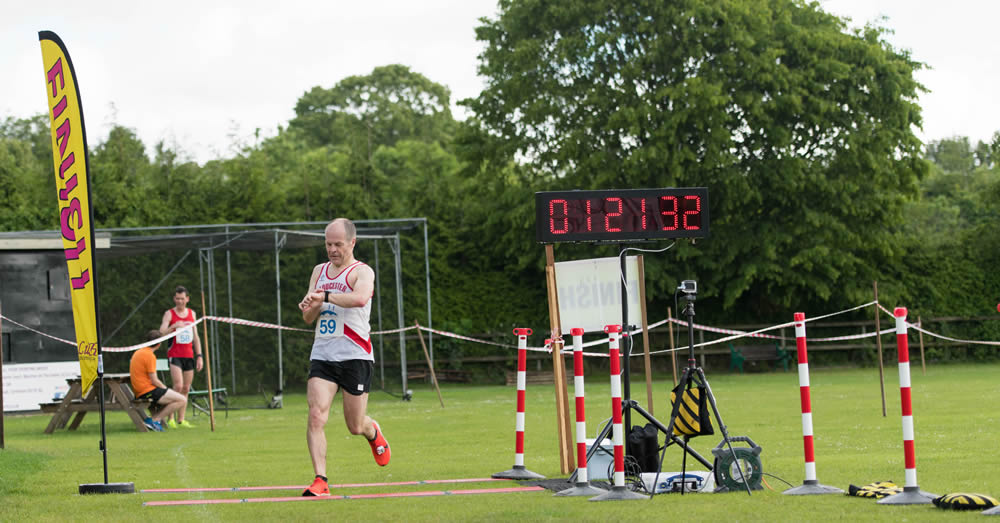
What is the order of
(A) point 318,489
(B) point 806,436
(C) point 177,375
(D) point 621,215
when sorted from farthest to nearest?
(C) point 177,375, (D) point 621,215, (A) point 318,489, (B) point 806,436

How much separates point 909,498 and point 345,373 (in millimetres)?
4058

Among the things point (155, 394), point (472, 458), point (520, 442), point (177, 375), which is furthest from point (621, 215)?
point (177, 375)

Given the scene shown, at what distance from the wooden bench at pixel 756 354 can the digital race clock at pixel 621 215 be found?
74.9ft

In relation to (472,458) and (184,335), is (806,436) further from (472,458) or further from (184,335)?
(184,335)

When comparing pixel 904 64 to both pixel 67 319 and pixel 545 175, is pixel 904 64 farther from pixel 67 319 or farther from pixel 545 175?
pixel 67 319

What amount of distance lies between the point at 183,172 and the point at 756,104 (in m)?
15.4

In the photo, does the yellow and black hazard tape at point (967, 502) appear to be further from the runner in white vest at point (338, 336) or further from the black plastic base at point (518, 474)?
the runner in white vest at point (338, 336)

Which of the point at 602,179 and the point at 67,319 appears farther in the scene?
the point at 602,179

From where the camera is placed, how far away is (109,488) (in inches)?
359

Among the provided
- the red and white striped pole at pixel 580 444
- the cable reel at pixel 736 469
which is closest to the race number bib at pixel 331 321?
the red and white striped pole at pixel 580 444

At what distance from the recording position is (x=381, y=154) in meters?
49.1

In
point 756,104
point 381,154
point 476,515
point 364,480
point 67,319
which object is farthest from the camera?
point 381,154

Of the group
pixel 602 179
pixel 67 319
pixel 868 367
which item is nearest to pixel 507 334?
pixel 602 179

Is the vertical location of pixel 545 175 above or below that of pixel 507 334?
above
